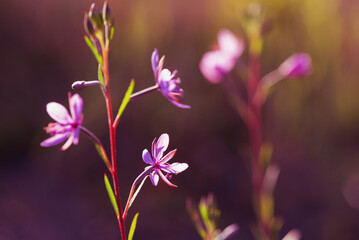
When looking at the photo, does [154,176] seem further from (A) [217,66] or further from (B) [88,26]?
(A) [217,66]

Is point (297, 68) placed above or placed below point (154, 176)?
below

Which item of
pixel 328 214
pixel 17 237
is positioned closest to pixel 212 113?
pixel 328 214

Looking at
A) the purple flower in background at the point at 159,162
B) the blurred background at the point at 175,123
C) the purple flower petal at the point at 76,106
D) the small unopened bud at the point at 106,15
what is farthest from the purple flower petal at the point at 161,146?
the blurred background at the point at 175,123

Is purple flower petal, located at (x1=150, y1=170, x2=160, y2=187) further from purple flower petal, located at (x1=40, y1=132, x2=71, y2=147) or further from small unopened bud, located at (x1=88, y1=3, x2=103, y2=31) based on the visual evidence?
small unopened bud, located at (x1=88, y1=3, x2=103, y2=31)

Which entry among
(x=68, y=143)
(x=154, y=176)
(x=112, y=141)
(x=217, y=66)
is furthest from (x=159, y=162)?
(x=217, y=66)

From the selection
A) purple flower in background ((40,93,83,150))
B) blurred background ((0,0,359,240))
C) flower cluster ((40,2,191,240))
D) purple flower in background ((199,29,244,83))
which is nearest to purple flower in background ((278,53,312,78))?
purple flower in background ((199,29,244,83))

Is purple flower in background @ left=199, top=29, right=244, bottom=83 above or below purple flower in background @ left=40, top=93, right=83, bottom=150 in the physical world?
below
